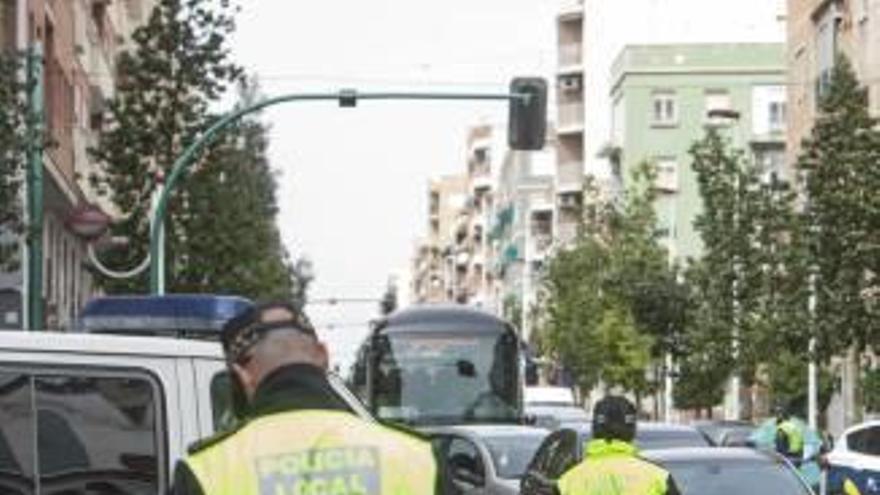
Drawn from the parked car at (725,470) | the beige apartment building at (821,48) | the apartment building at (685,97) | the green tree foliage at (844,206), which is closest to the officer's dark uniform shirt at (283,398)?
the parked car at (725,470)

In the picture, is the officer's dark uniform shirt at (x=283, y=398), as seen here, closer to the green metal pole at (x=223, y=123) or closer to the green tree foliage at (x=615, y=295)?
the green metal pole at (x=223, y=123)

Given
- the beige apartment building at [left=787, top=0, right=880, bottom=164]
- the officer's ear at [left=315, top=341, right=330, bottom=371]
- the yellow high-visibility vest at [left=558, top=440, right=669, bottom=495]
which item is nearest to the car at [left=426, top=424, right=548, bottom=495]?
the yellow high-visibility vest at [left=558, top=440, right=669, bottom=495]

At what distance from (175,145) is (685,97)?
65214 millimetres

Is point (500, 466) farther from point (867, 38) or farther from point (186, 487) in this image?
point (867, 38)

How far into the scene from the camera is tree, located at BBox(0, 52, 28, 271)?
22234 millimetres

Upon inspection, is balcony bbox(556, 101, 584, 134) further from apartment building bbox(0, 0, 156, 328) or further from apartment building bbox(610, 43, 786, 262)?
apartment building bbox(0, 0, 156, 328)

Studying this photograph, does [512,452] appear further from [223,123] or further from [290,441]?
[290,441]

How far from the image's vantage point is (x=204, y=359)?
287 inches

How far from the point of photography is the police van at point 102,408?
273 inches

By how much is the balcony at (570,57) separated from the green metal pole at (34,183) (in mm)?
96690

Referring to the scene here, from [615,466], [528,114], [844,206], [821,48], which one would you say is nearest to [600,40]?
[821,48]

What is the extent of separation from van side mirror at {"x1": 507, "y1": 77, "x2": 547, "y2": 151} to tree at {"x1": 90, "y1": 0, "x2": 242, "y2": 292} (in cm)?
514

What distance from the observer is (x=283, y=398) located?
192 inches

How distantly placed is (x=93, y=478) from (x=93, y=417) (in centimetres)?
18
